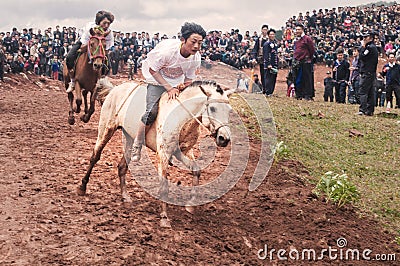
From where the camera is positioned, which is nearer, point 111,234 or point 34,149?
→ point 111,234

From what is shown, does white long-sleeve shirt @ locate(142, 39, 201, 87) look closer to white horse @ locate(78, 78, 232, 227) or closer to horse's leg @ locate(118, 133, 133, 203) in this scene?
white horse @ locate(78, 78, 232, 227)

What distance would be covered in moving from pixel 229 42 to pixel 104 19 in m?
24.4

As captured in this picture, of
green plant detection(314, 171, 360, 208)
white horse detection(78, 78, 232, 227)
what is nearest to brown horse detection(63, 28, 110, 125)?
white horse detection(78, 78, 232, 227)

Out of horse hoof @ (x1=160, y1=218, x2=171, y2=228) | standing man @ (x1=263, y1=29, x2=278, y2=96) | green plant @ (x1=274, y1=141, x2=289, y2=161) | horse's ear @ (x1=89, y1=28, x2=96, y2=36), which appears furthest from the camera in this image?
standing man @ (x1=263, y1=29, x2=278, y2=96)

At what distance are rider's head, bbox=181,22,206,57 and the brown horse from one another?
4.96 metres

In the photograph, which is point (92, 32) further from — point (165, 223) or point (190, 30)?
point (165, 223)

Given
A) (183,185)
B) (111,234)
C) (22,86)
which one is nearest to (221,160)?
(183,185)

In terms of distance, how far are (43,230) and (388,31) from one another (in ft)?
117

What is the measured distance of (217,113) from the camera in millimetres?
6203

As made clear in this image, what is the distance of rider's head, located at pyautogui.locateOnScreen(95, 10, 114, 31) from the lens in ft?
38.9

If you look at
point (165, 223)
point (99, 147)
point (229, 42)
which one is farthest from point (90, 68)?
point (229, 42)

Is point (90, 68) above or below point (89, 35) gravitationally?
below

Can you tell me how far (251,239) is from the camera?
262 inches

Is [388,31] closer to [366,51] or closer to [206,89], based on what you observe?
[366,51]
